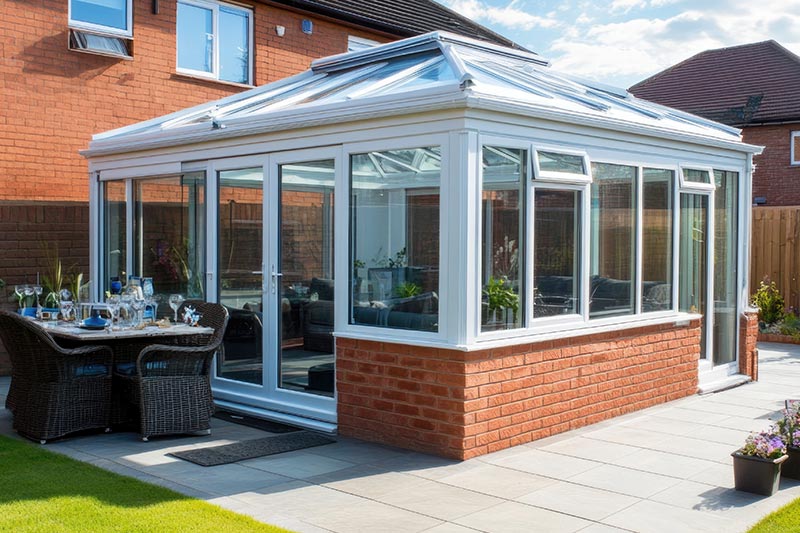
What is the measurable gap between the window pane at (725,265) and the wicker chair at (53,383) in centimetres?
629

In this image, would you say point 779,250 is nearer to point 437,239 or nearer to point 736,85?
point 736,85

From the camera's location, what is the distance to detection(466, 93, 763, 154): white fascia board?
6.41m

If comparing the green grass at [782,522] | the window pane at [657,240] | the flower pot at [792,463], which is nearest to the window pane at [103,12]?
the window pane at [657,240]

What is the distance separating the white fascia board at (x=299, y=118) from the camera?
21.1 feet

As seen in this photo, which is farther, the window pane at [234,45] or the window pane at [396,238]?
the window pane at [234,45]

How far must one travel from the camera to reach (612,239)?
7992 millimetres

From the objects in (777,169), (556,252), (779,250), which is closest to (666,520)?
(556,252)

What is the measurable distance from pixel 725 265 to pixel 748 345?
967 mm

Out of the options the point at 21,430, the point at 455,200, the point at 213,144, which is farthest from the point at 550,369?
the point at 21,430

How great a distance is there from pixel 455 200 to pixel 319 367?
2.09 metres

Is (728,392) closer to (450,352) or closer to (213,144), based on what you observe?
(450,352)

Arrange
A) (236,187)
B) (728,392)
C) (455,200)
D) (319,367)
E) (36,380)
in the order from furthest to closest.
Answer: (728,392) < (236,187) < (319,367) < (36,380) < (455,200)

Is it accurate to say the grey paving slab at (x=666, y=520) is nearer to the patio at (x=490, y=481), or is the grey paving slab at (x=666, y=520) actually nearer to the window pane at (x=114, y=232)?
the patio at (x=490, y=481)

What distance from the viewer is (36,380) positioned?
7.02 m
